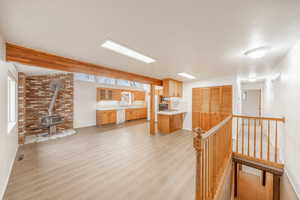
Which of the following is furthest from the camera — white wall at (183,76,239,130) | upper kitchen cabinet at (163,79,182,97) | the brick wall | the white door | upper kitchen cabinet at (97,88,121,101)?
the white door

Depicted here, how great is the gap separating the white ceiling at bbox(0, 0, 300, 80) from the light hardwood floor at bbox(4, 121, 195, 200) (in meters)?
2.42

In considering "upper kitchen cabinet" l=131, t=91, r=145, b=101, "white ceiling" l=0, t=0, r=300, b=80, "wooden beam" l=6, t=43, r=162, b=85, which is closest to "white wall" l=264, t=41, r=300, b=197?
"white ceiling" l=0, t=0, r=300, b=80

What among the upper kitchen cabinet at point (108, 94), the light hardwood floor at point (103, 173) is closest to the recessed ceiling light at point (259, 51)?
the light hardwood floor at point (103, 173)

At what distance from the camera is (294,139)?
2061mm

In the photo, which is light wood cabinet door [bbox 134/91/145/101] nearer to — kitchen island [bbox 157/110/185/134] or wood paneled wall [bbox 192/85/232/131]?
kitchen island [bbox 157/110/185/134]

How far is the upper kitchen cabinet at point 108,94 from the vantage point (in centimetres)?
695

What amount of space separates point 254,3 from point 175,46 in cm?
111

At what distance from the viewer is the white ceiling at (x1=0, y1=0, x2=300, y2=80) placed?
115 cm

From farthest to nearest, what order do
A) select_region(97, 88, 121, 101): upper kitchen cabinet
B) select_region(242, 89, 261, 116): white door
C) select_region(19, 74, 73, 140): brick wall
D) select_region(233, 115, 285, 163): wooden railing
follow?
select_region(242, 89, 261, 116): white door < select_region(97, 88, 121, 101): upper kitchen cabinet < select_region(19, 74, 73, 140): brick wall < select_region(233, 115, 285, 163): wooden railing

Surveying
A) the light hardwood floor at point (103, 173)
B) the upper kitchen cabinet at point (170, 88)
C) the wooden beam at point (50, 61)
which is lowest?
the light hardwood floor at point (103, 173)

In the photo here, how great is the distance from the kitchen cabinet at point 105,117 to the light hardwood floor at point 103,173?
2.96 meters

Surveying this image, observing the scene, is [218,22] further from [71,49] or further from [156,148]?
[156,148]

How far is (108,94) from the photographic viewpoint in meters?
7.34

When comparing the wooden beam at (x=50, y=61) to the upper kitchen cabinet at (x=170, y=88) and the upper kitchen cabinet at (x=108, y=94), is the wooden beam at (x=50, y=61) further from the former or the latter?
the upper kitchen cabinet at (x=108, y=94)
